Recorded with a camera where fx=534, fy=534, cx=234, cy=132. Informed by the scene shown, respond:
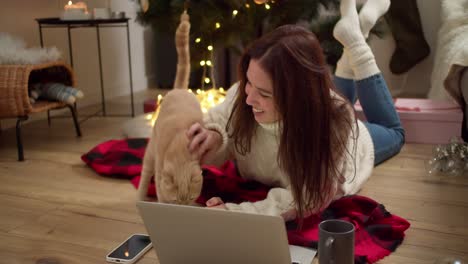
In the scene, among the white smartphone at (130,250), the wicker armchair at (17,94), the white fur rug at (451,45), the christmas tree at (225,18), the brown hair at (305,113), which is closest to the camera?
the brown hair at (305,113)

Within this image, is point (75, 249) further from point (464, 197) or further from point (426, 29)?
point (426, 29)

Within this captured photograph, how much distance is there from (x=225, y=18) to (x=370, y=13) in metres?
0.71

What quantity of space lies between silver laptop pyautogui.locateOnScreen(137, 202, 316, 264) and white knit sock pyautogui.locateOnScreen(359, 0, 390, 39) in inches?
47.0

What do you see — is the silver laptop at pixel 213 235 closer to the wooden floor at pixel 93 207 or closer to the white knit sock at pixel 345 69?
the wooden floor at pixel 93 207

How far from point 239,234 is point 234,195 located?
568 millimetres

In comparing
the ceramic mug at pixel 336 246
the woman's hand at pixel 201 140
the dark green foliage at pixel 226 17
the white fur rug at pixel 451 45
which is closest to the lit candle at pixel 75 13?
the dark green foliage at pixel 226 17

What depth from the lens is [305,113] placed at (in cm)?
112

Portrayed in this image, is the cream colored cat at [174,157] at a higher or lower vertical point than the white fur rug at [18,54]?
lower

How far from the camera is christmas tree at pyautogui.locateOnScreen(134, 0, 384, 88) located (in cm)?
237

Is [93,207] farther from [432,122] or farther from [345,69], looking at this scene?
[432,122]

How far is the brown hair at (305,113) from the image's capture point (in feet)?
3.63

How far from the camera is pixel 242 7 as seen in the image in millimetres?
2400

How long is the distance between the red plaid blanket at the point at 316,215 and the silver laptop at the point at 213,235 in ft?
0.88

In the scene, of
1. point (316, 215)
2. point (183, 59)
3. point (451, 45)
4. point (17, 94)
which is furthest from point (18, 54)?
point (451, 45)
